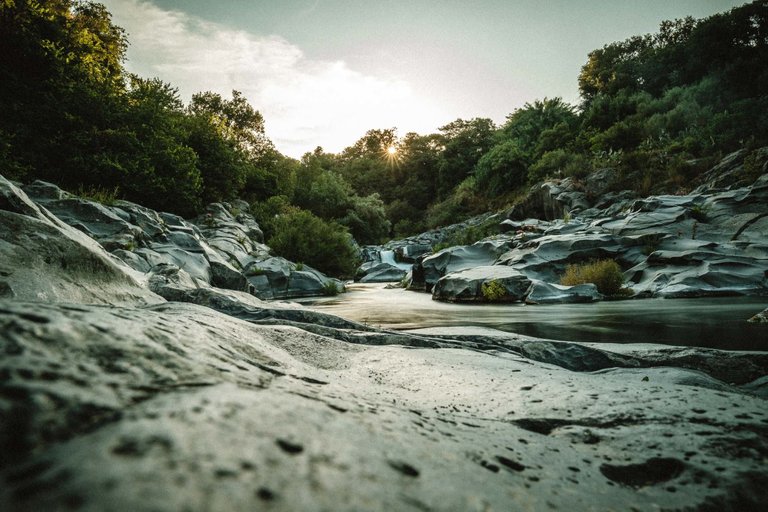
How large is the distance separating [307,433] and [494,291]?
9.02 m

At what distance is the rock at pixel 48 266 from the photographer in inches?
83.9

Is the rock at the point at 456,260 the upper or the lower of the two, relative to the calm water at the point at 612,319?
upper

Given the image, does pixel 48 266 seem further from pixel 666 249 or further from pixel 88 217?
pixel 666 249

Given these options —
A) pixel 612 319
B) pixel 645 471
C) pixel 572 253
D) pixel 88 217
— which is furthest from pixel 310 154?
pixel 645 471

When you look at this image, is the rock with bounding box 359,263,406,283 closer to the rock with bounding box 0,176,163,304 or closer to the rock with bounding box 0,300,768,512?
the rock with bounding box 0,176,163,304

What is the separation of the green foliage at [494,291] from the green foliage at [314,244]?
853cm

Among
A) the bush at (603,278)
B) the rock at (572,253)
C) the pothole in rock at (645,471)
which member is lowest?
the pothole in rock at (645,471)

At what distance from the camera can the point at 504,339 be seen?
3178 mm

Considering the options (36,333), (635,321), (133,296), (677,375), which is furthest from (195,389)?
(635,321)

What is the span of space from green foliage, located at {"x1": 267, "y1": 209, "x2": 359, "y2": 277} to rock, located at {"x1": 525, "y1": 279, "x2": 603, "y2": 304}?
9.56 metres

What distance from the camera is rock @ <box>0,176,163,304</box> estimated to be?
2131 millimetres

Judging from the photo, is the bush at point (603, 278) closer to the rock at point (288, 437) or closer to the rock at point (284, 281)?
the rock at point (284, 281)

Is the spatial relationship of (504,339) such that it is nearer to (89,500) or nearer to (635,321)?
(89,500)

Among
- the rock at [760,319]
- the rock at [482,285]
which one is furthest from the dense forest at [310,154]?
the rock at [760,319]
